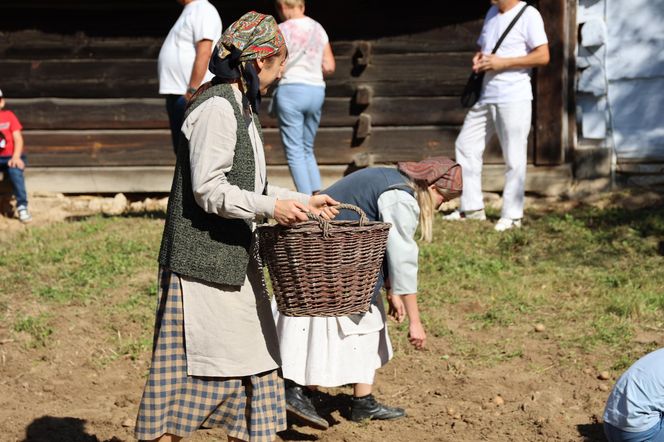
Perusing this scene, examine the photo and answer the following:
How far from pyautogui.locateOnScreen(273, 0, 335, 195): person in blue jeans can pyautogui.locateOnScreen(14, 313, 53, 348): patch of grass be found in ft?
6.98

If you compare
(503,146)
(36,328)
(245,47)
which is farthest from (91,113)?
(245,47)

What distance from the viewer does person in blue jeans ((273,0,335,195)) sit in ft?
23.9

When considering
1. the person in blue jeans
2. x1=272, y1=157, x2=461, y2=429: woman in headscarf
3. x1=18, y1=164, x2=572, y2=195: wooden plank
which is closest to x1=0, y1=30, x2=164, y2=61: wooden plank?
x1=18, y1=164, x2=572, y2=195: wooden plank

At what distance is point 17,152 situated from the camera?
903 cm

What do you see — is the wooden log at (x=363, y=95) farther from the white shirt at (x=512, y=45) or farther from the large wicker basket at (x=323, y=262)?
the large wicker basket at (x=323, y=262)

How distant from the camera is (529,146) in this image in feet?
29.6

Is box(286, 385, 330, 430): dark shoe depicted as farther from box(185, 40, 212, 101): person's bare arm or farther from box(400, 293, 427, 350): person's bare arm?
box(185, 40, 212, 101): person's bare arm

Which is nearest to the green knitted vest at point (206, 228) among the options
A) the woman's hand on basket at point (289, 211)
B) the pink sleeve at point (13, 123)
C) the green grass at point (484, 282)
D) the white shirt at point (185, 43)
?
the woman's hand on basket at point (289, 211)

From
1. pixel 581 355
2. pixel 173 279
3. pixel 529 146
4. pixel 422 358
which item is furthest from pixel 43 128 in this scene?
pixel 173 279

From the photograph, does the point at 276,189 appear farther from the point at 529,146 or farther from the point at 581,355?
the point at 529,146

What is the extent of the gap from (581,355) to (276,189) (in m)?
2.58

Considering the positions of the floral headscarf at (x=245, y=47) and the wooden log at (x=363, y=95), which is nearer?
the floral headscarf at (x=245, y=47)

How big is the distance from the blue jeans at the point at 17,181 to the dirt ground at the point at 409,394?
305 cm

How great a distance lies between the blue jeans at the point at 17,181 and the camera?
9.00m
